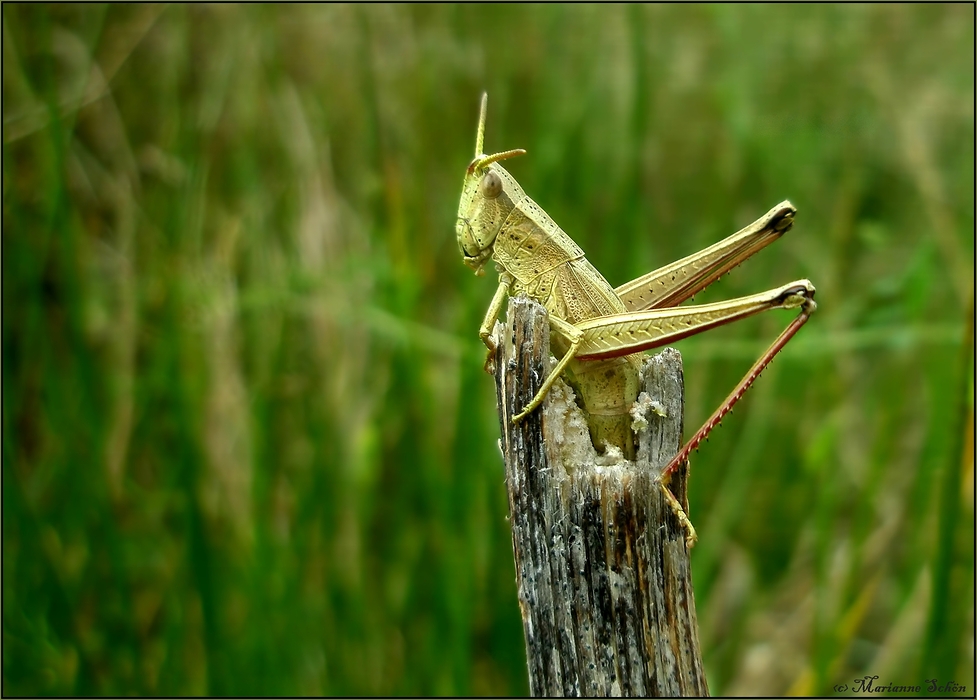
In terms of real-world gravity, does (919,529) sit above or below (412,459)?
below

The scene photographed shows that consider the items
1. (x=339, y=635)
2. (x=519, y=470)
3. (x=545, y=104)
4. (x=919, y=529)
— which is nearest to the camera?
(x=519, y=470)

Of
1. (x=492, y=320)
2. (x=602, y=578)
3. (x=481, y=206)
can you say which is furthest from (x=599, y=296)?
(x=602, y=578)

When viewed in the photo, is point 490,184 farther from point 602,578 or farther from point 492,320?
point 602,578

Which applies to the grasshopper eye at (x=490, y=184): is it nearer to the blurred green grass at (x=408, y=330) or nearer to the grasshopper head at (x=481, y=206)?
the grasshopper head at (x=481, y=206)

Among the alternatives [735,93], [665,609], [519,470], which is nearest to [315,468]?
[519,470]

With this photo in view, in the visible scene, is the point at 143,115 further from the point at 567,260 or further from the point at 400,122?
the point at 567,260

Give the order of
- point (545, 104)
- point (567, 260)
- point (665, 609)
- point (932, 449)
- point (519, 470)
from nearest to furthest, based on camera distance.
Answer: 1. point (665, 609)
2. point (519, 470)
3. point (567, 260)
4. point (932, 449)
5. point (545, 104)
